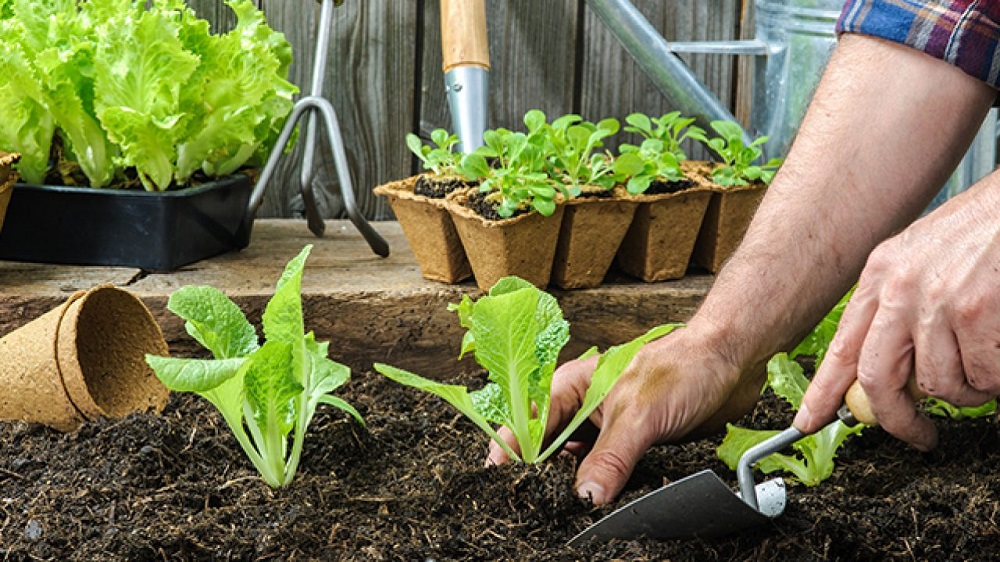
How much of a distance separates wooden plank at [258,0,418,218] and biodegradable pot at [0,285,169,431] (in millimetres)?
914

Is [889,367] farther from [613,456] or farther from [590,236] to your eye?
[590,236]

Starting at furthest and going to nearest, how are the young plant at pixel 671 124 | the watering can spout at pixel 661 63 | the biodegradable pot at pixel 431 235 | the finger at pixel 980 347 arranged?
the watering can spout at pixel 661 63, the young plant at pixel 671 124, the biodegradable pot at pixel 431 235, the finger at pixel 980 347

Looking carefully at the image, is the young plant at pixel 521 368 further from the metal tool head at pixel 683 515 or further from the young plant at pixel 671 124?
the young plant at pixel 671 124

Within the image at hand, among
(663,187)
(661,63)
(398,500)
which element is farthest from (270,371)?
(661,63)

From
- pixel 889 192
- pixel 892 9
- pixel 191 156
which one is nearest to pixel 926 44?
pixel 892 9

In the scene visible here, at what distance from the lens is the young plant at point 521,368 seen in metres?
1.12

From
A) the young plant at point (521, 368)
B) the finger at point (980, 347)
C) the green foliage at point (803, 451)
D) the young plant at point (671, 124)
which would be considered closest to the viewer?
the finger at point (980, 347)

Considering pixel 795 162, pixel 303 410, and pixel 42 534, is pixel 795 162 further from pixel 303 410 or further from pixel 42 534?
pixel 42 534

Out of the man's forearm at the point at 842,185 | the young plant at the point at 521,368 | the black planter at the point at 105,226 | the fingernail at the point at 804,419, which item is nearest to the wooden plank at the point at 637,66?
the black planter at the point at 105,226

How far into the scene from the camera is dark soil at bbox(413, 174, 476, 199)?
5.56ft

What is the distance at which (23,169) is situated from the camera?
176cm

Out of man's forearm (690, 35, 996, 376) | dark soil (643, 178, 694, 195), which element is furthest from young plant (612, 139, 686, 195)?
man's forearm (690, 35, 996, 376)

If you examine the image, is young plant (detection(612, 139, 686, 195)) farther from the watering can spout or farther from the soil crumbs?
the soil crumbs

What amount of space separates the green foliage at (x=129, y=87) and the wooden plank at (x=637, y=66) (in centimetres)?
70
